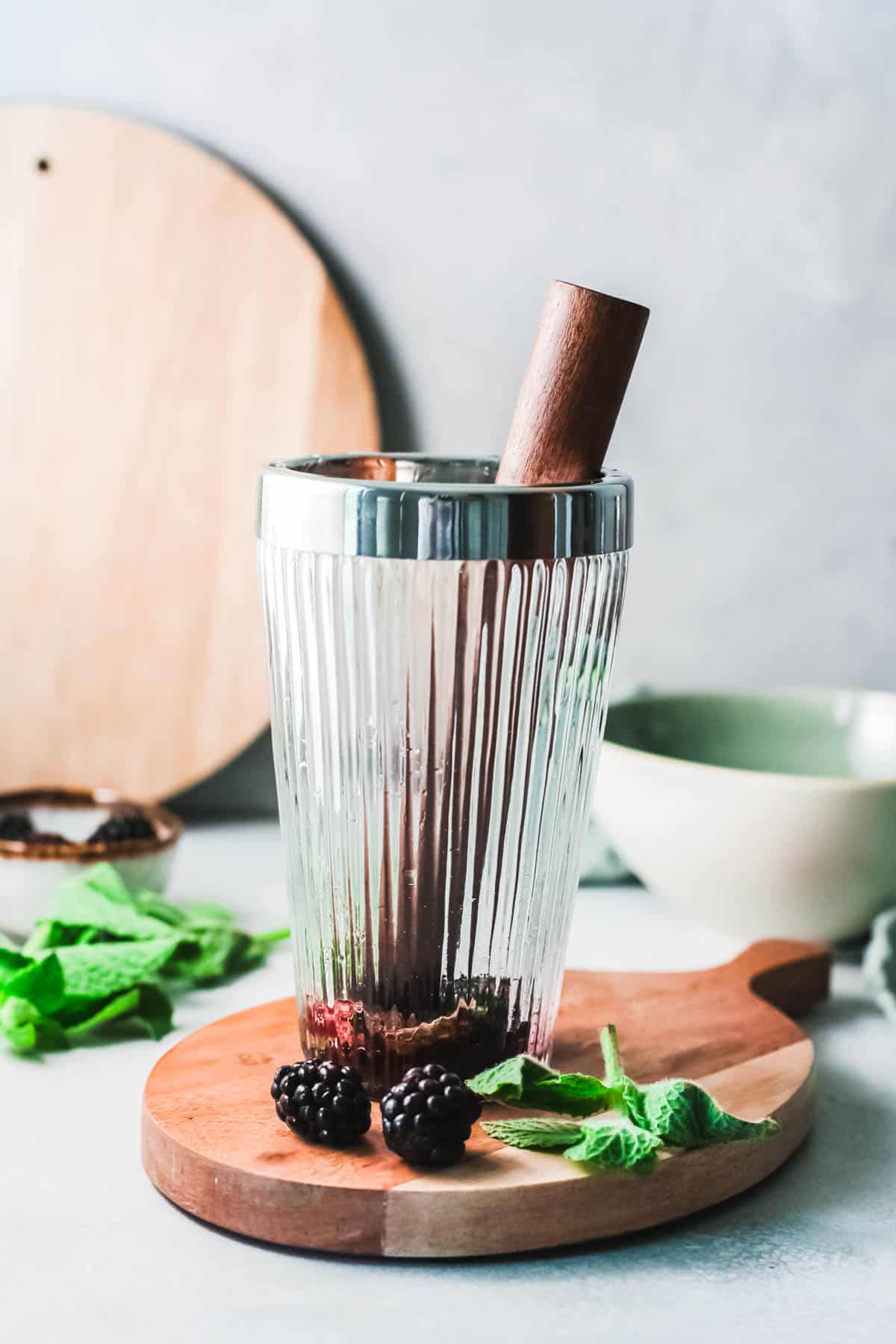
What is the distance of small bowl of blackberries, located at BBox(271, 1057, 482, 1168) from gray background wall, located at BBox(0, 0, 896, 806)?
630 mm

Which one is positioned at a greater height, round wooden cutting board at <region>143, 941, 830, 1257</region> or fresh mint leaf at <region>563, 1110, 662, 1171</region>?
fresh mint leaf at <region>563, 1110, 662, 1171</region>

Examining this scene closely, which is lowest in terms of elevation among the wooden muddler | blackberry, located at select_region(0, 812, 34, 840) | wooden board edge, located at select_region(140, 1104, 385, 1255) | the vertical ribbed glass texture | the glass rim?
wooden board edge, located at select_region(140, 1104, 385, 1255)

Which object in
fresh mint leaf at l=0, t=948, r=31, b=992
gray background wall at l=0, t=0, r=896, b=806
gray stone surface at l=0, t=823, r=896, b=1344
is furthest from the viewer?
gray background wall at l=0, t=0, r=896, b=806

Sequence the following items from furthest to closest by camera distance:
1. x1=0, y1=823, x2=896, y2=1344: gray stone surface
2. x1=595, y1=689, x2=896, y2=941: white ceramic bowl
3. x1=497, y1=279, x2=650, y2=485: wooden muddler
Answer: x1=595, y1=689, x2=896, y2=941: white ceramic bowl < x1=497, y1=279, x2=650, y2=485: wooden muddler < x1=0, y1=823, x2=896, y2=1344: gray stone surface

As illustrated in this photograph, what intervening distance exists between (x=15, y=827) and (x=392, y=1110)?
1.44ft

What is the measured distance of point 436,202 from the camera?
1.08 meters

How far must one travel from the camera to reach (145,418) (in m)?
1.07

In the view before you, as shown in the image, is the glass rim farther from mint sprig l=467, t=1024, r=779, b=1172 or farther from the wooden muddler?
mint sprig l=467, t=1024, r=779, b=1172

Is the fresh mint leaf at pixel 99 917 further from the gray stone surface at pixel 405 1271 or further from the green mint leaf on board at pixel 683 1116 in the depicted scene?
the green mint leaf on board at pixel 683 1116

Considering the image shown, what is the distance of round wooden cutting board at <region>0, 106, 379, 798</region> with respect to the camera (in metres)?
1.05

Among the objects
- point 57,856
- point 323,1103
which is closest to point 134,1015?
point 57,856

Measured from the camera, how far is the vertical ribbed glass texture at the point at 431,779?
602mm

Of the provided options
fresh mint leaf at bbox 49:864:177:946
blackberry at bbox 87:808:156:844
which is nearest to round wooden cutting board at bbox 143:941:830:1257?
fresh mint leaf at bbox 49:864:177:946

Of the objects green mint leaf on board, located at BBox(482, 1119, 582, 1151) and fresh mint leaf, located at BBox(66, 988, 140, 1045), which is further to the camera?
fresh mint leaf, located at BBox(66, 988, 140, 1045)
